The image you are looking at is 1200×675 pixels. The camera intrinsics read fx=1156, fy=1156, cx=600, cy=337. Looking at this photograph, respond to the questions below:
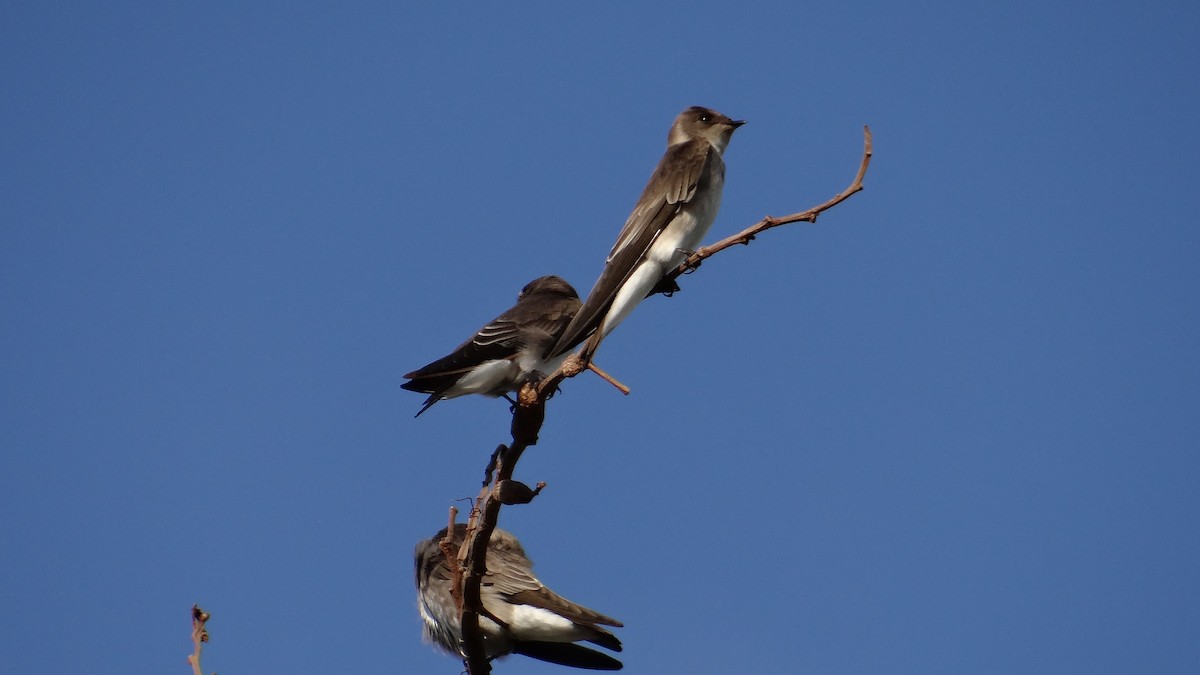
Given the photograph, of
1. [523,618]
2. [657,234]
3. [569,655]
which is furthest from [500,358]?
[569,655]

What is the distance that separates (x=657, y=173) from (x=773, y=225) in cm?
298

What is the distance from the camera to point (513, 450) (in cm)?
537

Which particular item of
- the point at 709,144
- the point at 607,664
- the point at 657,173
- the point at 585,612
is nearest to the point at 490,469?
the point at 585,612

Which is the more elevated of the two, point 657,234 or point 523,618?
point 657,234

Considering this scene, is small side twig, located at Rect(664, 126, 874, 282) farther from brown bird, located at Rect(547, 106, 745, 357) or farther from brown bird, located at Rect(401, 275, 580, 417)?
brown bird, located at Rect(401, 275, 580, 417)

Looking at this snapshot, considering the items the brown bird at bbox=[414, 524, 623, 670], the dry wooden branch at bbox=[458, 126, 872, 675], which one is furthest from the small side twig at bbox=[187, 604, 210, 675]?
the brown bird at bbox=[414, 524, 623, 670]

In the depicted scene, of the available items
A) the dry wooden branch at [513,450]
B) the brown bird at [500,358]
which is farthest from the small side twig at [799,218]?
the brown bird at [500,358]

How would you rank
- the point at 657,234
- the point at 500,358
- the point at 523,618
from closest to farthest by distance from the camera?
the point at 657,234, the point at 523,618, the point at 500,358

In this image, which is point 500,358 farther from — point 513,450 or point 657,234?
point 513,450

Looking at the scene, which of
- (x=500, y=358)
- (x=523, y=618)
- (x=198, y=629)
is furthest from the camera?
(x=500, y=358)

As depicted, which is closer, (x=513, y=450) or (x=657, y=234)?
(x=513, y=450)

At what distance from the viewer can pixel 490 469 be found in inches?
219

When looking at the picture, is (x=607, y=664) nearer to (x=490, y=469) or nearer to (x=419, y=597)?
(x=419, y=597)

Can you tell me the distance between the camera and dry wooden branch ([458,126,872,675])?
16.8ft
